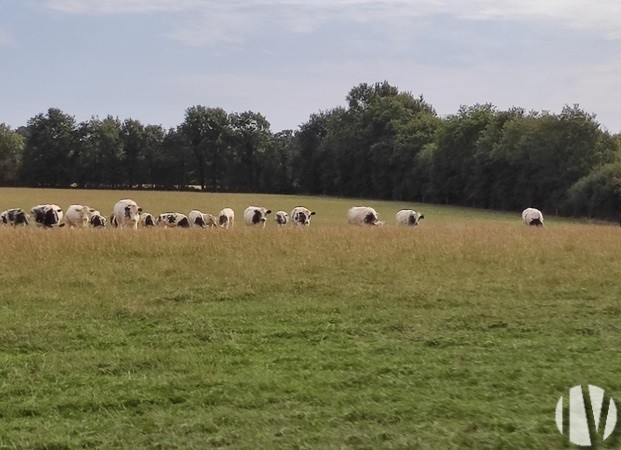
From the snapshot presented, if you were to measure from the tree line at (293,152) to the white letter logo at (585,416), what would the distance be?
6790cm

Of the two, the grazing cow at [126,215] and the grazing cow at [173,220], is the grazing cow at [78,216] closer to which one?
the grazing cow at [126,215]

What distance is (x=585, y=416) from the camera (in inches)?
249

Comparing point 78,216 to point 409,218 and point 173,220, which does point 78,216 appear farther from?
point 409,218

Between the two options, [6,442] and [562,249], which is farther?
[562,249]

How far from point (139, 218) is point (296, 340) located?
24850mm

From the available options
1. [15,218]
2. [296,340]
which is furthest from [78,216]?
[296,340]

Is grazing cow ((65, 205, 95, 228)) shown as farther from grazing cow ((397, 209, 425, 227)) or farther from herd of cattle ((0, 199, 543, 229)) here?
grazing cow ((397, 209, 425, 227))

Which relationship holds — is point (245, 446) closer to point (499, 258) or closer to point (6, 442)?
point (6, 442)

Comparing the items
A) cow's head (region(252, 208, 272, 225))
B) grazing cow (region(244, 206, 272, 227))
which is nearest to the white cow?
grazing cow (region(244, 206, 272, 227))

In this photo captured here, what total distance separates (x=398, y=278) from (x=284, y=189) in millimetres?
90086

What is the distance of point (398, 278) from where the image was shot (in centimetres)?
1328

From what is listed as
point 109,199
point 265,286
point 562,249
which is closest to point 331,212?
point 109,199

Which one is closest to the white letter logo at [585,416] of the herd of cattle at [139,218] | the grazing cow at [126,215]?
the herd of cattle at [139,218]

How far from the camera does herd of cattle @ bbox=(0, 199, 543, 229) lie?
29109 mm
